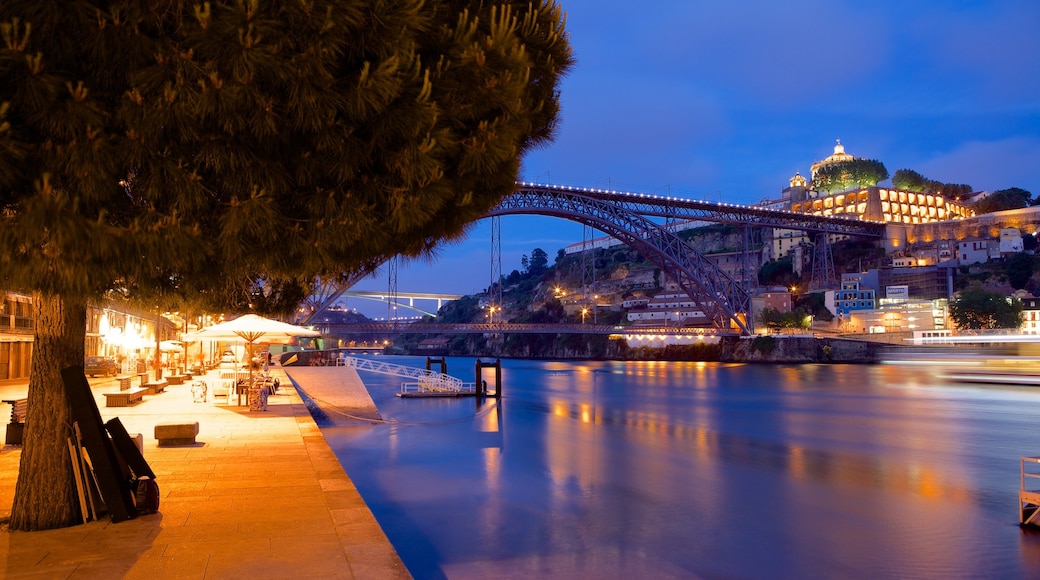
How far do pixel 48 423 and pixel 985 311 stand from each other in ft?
281

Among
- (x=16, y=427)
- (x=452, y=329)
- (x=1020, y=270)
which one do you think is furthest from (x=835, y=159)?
(x=16, y=427)

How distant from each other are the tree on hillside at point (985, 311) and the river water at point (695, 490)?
46.5 m

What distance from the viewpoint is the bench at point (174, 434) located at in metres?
11.0

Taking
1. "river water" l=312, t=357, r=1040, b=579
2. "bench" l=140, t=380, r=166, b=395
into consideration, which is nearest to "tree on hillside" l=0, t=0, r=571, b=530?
"river water" l=312, t=357, r=1040, b=579

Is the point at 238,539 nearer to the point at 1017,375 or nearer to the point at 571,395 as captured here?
the point at 571,395

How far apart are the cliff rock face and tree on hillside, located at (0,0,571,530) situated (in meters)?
80.0

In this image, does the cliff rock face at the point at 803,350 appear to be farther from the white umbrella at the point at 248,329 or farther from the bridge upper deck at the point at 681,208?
the white umbrella at the point at 248,329

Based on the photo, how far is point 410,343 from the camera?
14812cm

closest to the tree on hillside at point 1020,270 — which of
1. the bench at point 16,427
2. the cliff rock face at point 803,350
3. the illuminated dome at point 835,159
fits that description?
the cliff rock face at point 803,350

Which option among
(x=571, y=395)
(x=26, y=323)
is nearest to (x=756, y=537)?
(x=26, y=323)

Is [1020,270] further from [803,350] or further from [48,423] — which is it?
[48,423]

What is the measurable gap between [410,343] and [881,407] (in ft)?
384

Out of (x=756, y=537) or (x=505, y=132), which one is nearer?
(x=505, y=132)

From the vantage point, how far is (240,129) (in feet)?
14.3
